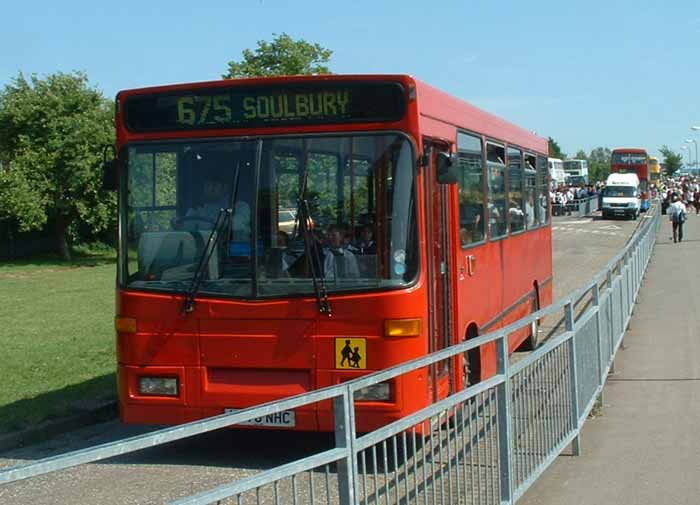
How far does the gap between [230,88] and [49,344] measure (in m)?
9.06

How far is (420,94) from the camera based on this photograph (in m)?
7.75

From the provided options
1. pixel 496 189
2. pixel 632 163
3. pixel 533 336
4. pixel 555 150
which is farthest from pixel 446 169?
pixel 555 150

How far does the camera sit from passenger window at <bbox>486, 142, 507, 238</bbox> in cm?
1084

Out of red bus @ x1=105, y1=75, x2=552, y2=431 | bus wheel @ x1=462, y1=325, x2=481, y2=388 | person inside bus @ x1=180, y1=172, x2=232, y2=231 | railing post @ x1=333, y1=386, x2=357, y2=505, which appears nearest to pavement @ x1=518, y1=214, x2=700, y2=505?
bus wheel @ x1=462, y1=325, x2=481, y2=388

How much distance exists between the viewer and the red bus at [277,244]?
7.52m

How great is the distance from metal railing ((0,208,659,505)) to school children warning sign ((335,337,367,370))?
966 millimetres

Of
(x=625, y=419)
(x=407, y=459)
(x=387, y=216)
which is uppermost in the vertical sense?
(x=387, y=216)

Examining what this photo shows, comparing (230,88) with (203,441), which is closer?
(230,88)

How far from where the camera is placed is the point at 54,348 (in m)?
15.2

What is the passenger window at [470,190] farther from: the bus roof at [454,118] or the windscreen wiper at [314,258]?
the windscreen wiper at [314,258]

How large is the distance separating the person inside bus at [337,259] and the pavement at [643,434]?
6.57 feet

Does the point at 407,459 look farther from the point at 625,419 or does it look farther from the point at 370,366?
the point at 625,419

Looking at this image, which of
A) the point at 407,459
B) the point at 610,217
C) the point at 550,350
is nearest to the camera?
the point at 407,459

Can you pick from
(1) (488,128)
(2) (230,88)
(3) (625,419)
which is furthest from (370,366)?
(1) (488,128)
